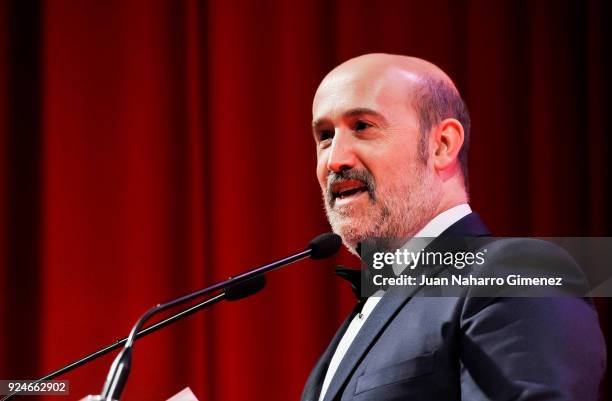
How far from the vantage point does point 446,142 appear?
1.62 metres

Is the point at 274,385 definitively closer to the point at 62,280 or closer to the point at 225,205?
the point at 225,205

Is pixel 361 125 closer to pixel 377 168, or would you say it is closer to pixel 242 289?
pixel 377 168

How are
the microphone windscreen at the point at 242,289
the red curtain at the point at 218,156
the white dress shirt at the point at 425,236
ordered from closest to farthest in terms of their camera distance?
the microphone windscreen at the point at 242,289 → the white dress shirt at the point at 425,236 → the red curtain at the point at 218,156

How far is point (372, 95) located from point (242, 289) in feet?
1.69

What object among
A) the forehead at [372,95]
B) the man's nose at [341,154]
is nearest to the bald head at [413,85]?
the forehead at [372,95]

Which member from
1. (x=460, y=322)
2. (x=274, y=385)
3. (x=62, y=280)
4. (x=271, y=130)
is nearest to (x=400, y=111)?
(x=460, y=322)

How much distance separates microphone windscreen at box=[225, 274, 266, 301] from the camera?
130 centimetres

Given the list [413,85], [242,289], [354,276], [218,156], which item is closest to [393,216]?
[354,276]

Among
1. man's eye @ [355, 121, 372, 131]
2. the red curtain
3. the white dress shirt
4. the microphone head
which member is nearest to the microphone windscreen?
the microphone head

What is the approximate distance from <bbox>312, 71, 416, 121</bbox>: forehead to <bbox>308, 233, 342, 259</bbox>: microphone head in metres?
0.30

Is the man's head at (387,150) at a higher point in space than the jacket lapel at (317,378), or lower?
higher

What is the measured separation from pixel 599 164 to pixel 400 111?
1.17 meters

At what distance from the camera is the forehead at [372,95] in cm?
157

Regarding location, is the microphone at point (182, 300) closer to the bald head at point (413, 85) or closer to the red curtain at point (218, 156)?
→ the bald head at point (413, 85)
